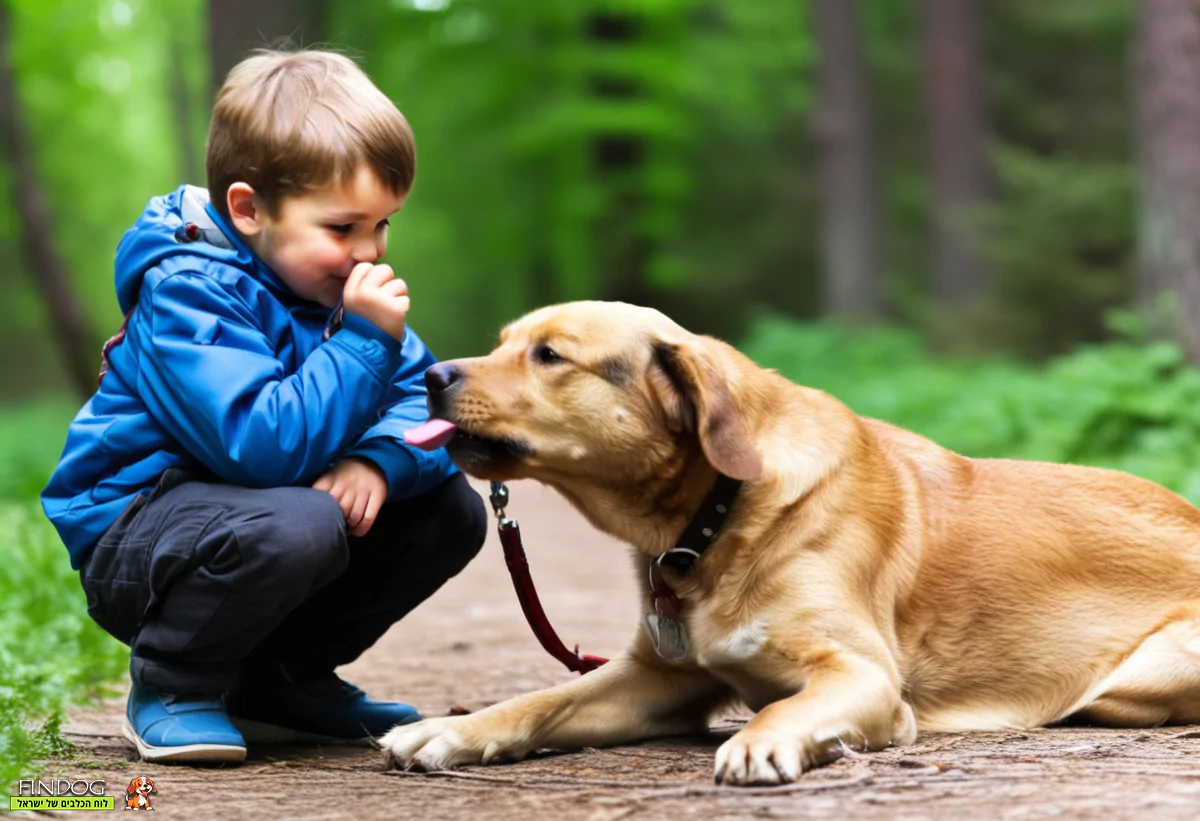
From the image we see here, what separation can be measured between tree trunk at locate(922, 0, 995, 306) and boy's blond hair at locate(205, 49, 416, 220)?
18.1 metres

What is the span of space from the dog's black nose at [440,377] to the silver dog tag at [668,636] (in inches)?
33.2

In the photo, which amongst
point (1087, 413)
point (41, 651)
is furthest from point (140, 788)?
point (1087, 413)

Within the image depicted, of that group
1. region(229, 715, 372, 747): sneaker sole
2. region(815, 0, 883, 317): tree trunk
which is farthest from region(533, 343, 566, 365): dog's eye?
region(815, 0, 883, 317): tree trunk

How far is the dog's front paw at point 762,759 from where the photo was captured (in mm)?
2863

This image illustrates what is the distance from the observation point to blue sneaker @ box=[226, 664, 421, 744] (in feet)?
12.7

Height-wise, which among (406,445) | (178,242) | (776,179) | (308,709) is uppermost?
(178,242)

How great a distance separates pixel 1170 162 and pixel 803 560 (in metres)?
7.67

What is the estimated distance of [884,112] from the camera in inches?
1158

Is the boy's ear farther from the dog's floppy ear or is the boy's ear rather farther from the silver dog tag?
the silver dog tag

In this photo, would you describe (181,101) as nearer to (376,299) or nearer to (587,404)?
(376,299)

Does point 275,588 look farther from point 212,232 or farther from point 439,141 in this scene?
point 439,141

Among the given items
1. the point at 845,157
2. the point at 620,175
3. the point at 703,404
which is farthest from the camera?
the point at 620,175

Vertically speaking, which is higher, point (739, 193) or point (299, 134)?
point (299, 134)

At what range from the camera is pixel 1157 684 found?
3.64 m
